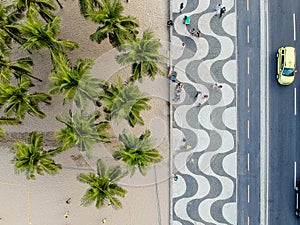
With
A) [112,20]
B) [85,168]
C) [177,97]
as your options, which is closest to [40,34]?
[112,20]

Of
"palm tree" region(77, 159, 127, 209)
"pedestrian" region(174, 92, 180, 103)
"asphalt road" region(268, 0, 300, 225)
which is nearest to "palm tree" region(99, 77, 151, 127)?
"palm tree" region(77, 159, 127, 209)

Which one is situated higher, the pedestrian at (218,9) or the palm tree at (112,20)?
the pedestrian at (218,9)

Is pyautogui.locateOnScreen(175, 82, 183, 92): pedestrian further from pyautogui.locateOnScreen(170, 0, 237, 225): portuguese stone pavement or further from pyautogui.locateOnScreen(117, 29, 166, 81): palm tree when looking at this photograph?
pyautogui.locateOnScreen(117, 29, 166, 81): palm tree

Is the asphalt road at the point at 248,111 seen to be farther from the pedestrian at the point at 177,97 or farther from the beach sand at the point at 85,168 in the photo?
the beach sand at the point at 85,168

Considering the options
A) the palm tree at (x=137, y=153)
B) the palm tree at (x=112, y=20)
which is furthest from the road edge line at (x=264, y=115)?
the palm tree at (x=112, y=20)

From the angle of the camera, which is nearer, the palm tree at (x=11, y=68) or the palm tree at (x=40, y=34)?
the palm tree at (x=40, y=34)

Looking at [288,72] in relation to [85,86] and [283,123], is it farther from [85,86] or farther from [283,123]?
[85,86]

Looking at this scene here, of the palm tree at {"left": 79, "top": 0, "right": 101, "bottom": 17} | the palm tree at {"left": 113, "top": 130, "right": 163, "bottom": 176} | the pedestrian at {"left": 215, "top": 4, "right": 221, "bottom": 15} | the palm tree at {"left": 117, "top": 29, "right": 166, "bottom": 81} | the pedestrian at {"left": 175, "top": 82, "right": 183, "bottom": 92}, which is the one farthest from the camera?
the pedestrian at {"left": 215, "top": 4, "right": 221, "bottom": 15}
